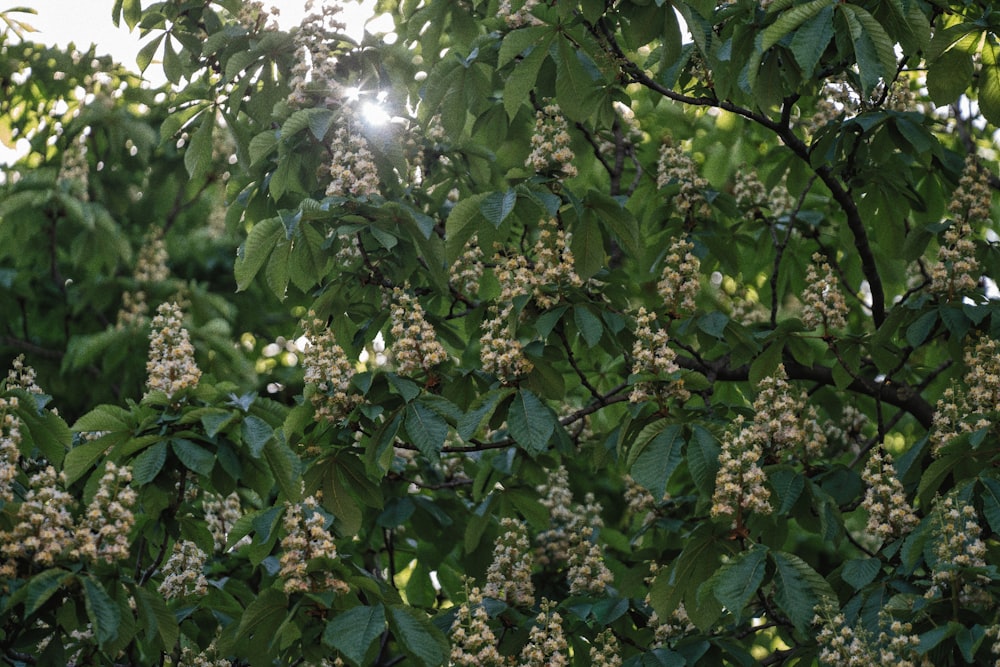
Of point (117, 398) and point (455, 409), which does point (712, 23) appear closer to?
A: point (455, 409)

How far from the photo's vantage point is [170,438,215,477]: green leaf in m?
3.29

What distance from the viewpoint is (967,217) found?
409 cm

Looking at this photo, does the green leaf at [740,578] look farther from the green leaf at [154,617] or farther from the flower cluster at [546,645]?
the green leaf at [154,617]

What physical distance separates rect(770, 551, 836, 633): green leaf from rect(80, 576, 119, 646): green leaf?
179cm

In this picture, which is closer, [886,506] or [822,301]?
[886,506]

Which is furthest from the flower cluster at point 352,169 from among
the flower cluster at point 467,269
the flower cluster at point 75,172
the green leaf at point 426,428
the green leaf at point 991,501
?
the flower cluster at point 75,172

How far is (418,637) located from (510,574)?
820mm

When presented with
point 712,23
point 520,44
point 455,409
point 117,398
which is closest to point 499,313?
point 455,409

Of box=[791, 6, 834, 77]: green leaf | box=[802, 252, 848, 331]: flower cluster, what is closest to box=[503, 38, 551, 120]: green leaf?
box=[791, 6, 834, 77]: green leaf

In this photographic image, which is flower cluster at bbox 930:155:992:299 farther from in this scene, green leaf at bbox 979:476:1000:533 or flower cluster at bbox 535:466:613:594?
flower cluster at bbox 535:466:613:594

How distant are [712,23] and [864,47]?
95 centimetres

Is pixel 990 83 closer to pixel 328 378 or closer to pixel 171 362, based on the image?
pixel 328 378

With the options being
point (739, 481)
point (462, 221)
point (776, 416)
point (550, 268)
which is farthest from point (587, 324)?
point (739, 481)

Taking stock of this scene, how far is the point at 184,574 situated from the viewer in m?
4.08
